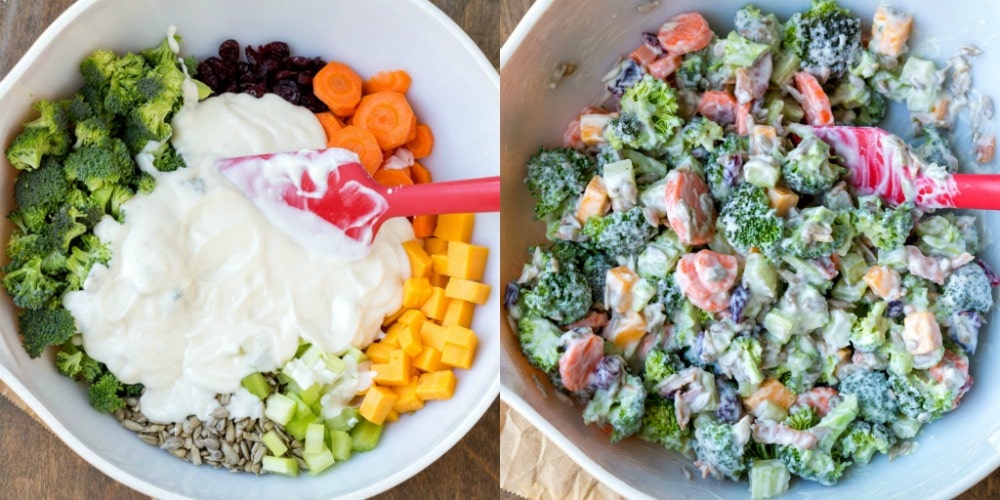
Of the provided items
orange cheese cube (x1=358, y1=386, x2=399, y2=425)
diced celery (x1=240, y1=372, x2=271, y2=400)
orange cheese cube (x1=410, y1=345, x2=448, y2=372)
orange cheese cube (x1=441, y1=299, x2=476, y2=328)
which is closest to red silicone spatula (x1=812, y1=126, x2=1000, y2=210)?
orange cheese cube (x1=441, y1=299, x2=476, y2=328)

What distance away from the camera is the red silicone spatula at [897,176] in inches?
59.4

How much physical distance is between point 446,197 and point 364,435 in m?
0.64

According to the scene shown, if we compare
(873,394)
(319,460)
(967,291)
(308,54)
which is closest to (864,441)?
(873,394)

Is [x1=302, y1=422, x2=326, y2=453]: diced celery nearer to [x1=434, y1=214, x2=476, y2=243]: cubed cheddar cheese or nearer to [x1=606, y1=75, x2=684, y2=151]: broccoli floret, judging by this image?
[x1=434, y1=214, x2=476, y2=243]: cubed cheddar cheese

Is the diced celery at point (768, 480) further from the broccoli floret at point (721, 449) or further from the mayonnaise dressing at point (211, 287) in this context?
the mayonnaise dressing at point (211, 287)

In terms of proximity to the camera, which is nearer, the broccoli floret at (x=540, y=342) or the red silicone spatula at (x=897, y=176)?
the red silicone spatula at (x=897, y=176)

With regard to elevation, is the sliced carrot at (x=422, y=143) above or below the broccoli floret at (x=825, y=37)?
below

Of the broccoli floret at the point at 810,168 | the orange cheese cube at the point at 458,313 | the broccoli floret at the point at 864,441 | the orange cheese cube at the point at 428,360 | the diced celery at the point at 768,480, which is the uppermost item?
the broccoli floret at the point at 810,168

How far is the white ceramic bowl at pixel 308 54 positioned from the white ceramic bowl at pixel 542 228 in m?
Answer: 0.33

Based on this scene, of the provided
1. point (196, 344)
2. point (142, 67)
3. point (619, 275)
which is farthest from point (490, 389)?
point (142, 67)

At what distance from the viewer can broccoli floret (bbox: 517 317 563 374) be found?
161 cm

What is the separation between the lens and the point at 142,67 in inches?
76.6

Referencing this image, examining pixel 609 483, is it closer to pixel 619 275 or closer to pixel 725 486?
pixel 725 486

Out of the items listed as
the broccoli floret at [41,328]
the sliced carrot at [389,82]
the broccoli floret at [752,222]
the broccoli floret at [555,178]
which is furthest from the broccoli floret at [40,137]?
the broccoli floret at [752,222]
